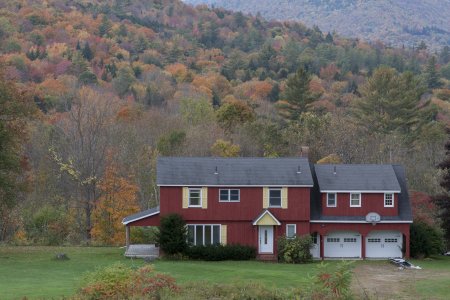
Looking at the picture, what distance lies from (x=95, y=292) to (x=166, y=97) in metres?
85.2

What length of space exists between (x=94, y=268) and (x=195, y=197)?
32.4 feet

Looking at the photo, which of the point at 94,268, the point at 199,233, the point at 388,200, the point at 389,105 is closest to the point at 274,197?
the point at 199,233

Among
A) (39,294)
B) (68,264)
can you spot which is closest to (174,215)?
(68,264)

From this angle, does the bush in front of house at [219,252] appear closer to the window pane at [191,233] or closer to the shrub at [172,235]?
the shrub at [172,235]

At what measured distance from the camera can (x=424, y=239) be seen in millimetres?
47406

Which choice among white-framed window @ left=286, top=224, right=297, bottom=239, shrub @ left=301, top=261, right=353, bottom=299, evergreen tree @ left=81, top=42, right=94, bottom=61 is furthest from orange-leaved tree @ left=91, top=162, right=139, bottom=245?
evergreen tree @ left=81, top=42, right=94, bottom=61

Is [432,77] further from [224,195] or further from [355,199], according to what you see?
[224,195]

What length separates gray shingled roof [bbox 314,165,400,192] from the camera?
4744 cm

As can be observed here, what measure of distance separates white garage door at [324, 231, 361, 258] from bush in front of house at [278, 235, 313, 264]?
2.34 metres

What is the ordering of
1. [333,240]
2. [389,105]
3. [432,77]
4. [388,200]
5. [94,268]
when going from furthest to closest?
[432,77], [389,105], [333,240], [388,200], [94,268]

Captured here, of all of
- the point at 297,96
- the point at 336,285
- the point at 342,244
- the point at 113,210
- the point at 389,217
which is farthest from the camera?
the point at 297,96

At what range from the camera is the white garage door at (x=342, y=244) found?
4759 centimetres

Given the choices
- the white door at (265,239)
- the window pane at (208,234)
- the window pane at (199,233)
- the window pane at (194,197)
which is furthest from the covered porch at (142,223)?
the white door at (265,239)

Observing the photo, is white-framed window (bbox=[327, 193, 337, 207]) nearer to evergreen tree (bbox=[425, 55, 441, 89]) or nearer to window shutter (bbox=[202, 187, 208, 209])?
window shutter (bbox=[202, 187, 208, 209])
